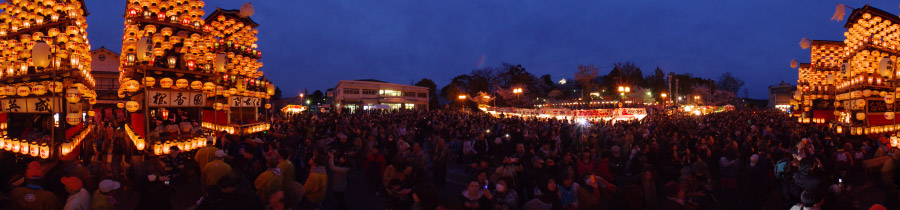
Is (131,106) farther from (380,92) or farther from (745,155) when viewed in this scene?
(380,92)

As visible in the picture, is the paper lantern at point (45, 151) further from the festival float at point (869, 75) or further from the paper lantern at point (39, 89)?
the festival float at point (869, 75)

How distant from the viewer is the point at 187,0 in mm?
13117

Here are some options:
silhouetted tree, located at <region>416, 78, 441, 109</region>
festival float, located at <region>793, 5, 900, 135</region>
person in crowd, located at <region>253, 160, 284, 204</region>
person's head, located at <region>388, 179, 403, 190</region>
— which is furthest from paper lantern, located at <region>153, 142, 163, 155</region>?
silhouetted tree, located at <region>416, 78, 441, 109</region>

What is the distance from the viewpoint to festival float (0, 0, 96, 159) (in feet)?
32.2

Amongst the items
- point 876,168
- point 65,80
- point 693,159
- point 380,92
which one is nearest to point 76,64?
point 65,80

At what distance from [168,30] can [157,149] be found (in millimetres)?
4479

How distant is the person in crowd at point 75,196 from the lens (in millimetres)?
4293

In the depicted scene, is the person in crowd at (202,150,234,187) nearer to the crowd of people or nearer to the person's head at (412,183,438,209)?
the crowd of people

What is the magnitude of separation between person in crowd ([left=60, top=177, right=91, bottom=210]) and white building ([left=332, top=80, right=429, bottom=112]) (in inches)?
1789

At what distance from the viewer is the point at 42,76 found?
11.2 meters

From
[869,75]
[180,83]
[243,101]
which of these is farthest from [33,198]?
[869,75]

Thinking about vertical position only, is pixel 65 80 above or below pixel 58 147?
above

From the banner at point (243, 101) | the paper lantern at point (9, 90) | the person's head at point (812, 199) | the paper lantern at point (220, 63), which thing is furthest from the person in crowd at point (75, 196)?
the banner at point (243, 101)

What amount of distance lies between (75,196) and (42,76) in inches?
403
